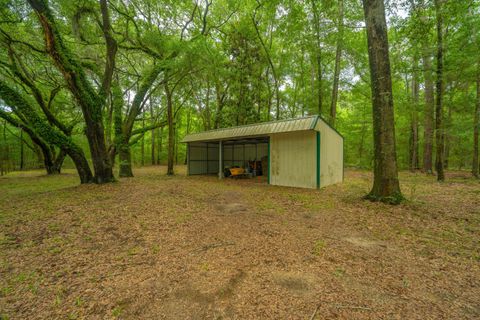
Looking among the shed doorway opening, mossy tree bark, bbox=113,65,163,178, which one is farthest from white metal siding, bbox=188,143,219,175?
mossy tree bark, bbox=113,65,163,178

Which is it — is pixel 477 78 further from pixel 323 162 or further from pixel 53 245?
pixel 53 245

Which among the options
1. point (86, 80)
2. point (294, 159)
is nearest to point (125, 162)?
point (86, 80)

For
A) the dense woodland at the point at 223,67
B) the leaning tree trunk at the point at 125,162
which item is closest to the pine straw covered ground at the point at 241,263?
the dense woodland at the point at 223,67

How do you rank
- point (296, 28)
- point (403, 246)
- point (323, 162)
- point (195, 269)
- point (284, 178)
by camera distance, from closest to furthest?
point (195, 269), point (403, 246), point (323, 162), point (284, 178), point (296, 28)

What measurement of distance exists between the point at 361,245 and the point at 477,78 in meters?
11.3

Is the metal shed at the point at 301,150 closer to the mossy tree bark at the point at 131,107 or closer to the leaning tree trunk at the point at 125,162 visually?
the mossy tree bark at the point at 131,107

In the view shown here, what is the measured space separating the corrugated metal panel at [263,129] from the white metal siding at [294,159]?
500 millimetres

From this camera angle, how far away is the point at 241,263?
8.50ft

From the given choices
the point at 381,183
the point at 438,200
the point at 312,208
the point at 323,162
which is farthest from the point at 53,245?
the point at 438,200

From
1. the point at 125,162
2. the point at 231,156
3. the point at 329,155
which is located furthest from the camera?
the point at 231,156

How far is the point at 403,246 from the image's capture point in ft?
9.96

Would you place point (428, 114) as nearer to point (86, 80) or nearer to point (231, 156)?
point (231, 156)

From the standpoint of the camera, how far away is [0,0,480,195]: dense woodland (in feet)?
23.5

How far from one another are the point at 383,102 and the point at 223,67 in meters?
10.6
